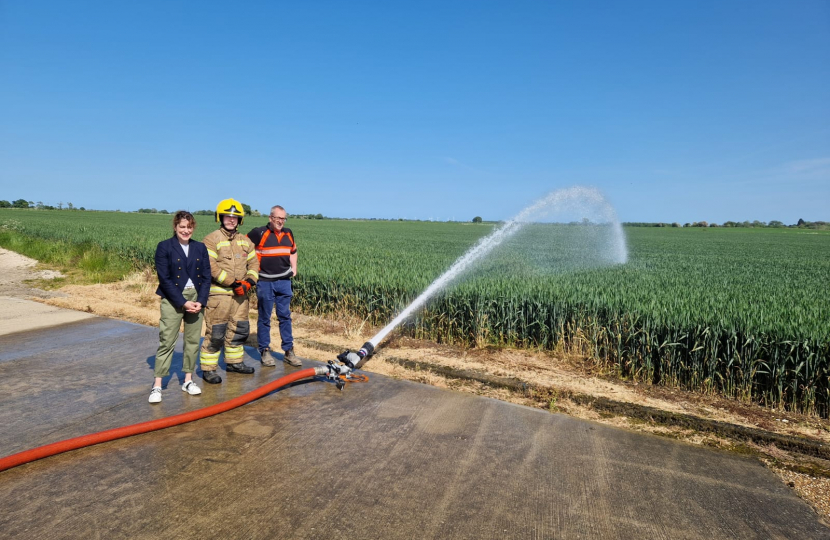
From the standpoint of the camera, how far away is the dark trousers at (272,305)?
6629mm

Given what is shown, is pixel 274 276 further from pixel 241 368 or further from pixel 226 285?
pixel 241 368

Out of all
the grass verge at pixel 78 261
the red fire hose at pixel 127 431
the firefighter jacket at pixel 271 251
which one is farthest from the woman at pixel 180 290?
the grass verge at pixel 78 261

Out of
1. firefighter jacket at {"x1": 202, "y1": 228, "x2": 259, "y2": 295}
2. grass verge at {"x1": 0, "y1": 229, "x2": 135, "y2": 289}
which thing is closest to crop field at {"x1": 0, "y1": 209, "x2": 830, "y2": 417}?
firefighter jacket at {"x1": 202, "y1": 228, "x2": 259, "y2": 295}

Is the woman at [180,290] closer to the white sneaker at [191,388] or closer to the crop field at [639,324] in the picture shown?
the white sneaker at [191,388]

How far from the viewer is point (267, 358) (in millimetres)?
6551

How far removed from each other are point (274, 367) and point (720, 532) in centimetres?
517

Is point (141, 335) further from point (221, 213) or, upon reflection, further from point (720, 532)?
Result: point (720, 532)

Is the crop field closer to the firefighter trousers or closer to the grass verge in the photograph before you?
the firefighter trousers

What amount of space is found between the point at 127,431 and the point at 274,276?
2.85m

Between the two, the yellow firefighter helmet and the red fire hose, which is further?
the yellow firefighter helmet

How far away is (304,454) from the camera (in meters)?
4.00

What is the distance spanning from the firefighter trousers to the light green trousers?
0.77 feet

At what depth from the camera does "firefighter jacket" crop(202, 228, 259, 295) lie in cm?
571

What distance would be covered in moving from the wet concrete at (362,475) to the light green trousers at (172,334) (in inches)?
14.5
